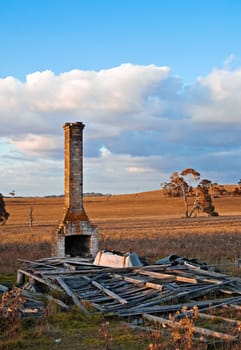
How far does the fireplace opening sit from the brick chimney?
3.1 inches

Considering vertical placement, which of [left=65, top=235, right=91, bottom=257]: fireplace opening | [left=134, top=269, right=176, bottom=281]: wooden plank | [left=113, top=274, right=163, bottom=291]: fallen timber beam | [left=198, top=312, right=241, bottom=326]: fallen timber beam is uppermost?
[left=65, top=235, right=91, bottom=257]: fireplace opening

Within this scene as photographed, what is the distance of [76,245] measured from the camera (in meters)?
21.3

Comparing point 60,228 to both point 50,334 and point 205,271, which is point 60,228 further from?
point 50,334

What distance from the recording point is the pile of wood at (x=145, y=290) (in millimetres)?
10383

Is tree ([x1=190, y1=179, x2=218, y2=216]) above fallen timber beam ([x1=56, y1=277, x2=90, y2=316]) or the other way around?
above

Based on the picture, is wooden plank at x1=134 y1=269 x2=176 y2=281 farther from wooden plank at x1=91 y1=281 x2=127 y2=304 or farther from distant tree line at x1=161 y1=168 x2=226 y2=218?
distant tree line at x1=161 y1=168 x2=226 y2=218

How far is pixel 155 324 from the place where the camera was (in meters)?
9.52

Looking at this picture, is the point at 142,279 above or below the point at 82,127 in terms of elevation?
below

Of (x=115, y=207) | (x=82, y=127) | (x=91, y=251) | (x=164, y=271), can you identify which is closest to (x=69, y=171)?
(x=82, y=127)

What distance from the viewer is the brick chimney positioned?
20078 millimetres

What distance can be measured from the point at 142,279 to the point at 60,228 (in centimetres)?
752

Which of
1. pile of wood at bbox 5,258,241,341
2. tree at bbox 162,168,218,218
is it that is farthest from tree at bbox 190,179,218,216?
pile of wood at bbox 5,258,241,341

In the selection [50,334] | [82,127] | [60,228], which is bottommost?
[50,334]

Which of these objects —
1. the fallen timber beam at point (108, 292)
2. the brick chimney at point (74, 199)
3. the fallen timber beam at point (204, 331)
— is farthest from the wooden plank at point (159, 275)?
the brick chimney at point (74, 199)
